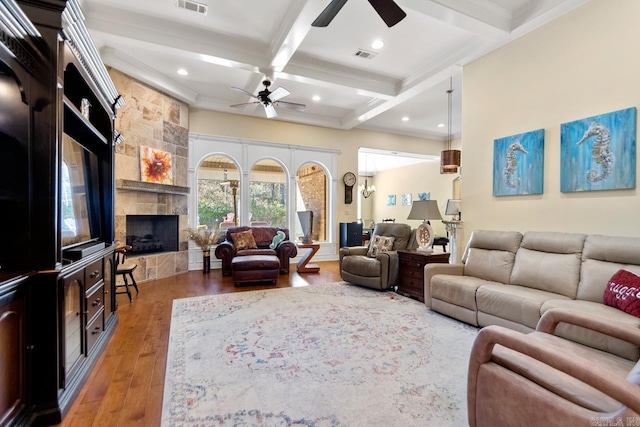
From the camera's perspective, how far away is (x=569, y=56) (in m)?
3.09

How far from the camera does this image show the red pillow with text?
2.12 metres

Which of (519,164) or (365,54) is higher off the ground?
(365,54)

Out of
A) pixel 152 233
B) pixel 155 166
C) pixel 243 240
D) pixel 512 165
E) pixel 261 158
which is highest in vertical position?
pixel 261 158

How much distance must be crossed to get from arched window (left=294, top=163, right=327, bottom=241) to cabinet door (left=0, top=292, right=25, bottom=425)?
5.97 m

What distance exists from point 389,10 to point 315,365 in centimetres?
302

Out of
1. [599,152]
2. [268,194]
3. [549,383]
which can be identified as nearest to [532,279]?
[599,152]

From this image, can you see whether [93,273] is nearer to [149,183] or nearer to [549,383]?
[149,183]

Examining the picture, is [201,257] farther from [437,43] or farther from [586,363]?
[586,363]

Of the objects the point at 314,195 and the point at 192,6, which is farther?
the point at 314,195

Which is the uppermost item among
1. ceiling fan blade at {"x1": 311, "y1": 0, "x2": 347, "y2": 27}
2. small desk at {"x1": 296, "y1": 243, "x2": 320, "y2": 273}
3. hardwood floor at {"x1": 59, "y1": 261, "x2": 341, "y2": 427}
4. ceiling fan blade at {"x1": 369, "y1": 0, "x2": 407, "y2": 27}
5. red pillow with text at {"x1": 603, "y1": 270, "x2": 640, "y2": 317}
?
ceiling fan blade at {"x1": 311, "y1": 0, "x2": 347, "y2": 27}

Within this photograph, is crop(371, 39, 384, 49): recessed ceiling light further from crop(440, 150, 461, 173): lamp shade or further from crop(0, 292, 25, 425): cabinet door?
crop(0, 292, 25, 425): cabinet door

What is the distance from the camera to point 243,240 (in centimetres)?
574

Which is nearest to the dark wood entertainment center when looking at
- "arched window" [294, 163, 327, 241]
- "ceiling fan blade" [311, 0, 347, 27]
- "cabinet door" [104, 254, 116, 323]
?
"cabinet door" [104, 254, 116, 323]

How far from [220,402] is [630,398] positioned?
1978 millimetres
